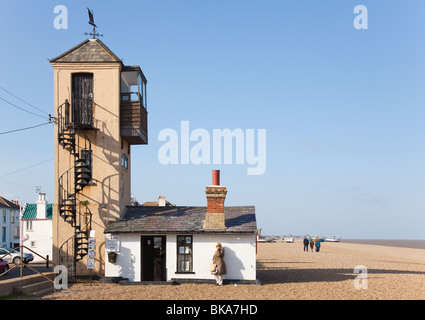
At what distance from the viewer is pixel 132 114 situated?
72.1ft

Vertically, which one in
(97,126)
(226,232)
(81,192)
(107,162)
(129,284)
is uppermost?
(97,126)

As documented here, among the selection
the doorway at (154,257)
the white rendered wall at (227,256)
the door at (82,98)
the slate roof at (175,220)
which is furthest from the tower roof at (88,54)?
the white rendered wall at (227,256)

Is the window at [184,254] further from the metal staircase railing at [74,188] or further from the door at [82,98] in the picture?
the door at [82,98]

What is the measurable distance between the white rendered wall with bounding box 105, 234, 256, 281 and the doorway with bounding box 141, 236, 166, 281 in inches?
13.9

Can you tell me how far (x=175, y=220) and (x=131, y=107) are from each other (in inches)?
226

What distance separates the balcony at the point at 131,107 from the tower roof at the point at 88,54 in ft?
2.99

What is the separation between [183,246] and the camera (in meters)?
19.9

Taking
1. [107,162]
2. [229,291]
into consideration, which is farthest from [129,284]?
[107,162]

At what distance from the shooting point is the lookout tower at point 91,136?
20844 millimetres

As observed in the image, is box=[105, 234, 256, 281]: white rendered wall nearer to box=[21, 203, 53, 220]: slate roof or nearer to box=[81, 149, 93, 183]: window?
box=[81, 149, 93, 183]: window

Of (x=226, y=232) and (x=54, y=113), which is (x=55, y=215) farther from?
(x=226, y=232)

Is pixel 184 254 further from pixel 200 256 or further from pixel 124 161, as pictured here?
pixel 124 161

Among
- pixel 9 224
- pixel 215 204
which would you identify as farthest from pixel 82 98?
pixel 9 224
